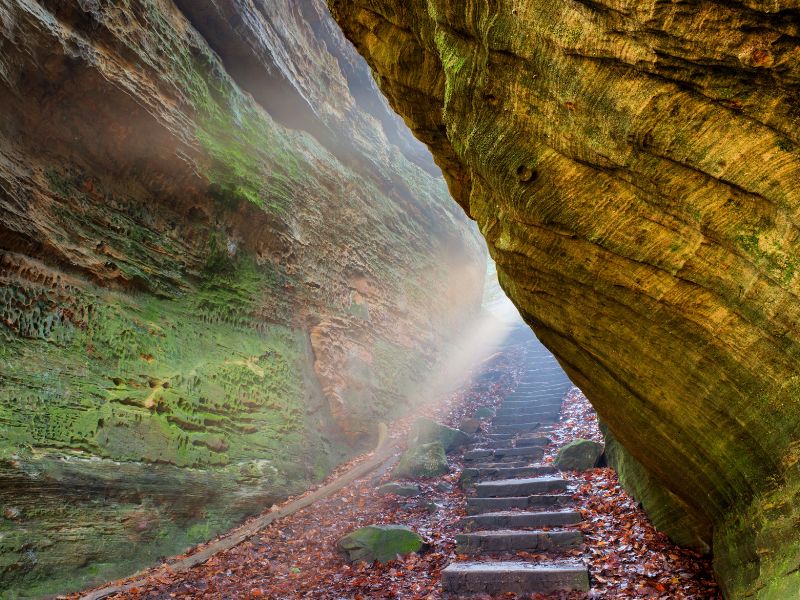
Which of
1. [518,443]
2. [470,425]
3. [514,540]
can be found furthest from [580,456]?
[470,425]

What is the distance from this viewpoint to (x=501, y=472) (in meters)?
9.24

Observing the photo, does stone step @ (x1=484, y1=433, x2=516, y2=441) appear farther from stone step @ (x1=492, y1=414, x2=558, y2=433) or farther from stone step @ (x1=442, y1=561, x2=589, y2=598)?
stone step @ (x1=442, y1=561, x2=589, y2=598)

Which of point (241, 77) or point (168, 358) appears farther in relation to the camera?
point (241, 77)

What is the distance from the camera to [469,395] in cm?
1673

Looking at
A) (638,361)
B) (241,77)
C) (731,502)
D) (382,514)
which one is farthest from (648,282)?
(241,77)

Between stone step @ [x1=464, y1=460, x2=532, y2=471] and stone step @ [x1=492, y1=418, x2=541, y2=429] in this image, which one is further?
stone step @ [x1=492, y1=418, x2=541, y2=429]

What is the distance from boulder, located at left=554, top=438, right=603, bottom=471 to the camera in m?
8.79

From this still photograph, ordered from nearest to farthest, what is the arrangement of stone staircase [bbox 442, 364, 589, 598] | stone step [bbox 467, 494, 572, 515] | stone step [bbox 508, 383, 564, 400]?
stone staircase [bbox 442, 364, 589, 598], stone step [bbox 467, 494, 572, 515], stone step [bbox 508, 383, 564, 400]

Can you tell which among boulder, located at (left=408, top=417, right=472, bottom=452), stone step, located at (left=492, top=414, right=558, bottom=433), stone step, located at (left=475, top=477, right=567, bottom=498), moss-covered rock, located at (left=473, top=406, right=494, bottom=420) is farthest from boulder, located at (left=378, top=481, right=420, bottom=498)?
moss-covered rock, located at (left=473, top=406, right=494, bottom=420)

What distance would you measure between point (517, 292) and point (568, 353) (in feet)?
2.66

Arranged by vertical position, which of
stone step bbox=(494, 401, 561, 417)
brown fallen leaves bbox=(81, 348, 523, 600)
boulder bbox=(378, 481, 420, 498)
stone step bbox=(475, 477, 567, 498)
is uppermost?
stone step bbox=(494, 401, 561, 417)

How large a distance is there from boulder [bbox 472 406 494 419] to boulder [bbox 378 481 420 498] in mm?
5220

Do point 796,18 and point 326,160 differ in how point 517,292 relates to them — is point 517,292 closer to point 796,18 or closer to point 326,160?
point 796,18

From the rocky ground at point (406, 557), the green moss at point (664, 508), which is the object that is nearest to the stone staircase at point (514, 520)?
the rocky ground at point (406, 557)
